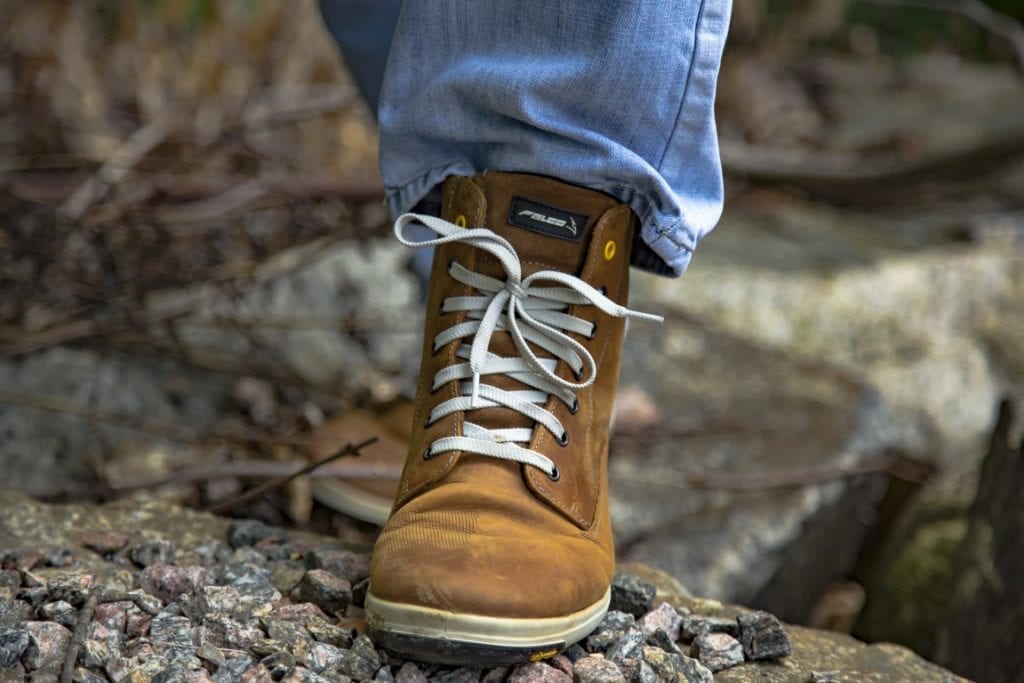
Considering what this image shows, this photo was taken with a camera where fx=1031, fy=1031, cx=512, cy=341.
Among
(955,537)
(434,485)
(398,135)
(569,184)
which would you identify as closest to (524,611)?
(434,485)

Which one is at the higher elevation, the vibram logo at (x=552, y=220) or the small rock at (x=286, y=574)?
the vibram logo at (x=552, y=220)

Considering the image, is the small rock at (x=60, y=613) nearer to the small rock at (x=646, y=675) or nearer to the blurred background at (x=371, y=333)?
the blurred background at (x=371, y=333)

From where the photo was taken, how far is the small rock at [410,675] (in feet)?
3.13

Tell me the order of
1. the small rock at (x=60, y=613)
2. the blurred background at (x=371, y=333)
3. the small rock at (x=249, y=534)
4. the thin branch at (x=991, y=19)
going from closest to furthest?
the small rock at (x=60, y=613) < the small rock at (x=249, y=534) < the blurred background at (x=371, y=333) < the thin branch at (x=991, y=19)

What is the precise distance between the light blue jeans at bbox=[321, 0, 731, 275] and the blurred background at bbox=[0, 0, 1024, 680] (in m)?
0.59

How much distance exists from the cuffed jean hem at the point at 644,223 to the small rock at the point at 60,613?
561 mm

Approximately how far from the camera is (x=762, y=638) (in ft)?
3.59

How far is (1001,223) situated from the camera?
11.0ft

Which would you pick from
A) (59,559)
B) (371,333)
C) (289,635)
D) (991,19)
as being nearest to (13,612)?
(59,559)

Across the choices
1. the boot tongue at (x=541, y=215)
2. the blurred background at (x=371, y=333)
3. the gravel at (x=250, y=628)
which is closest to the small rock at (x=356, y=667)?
the gravel at (x=250, y=628)

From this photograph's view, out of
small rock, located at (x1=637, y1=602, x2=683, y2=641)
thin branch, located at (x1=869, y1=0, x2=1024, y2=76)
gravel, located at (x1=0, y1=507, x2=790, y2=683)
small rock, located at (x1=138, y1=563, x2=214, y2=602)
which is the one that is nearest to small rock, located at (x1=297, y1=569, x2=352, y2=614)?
gravel, located at (x1=0, y1=507, x2=790, y2=683)

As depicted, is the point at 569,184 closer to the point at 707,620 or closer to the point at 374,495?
the point at 707,620

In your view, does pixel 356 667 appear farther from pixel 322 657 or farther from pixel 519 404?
pixel 519 404

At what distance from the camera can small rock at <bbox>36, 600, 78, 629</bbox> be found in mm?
989
